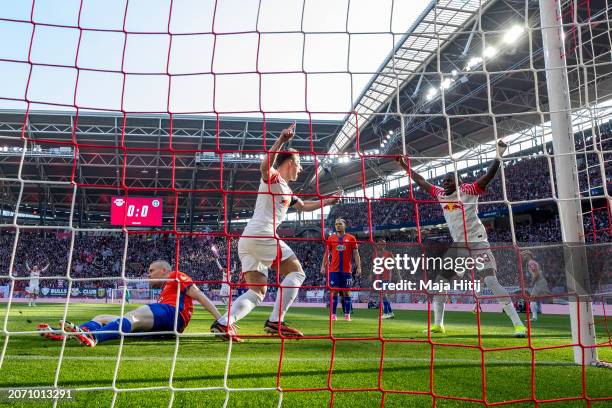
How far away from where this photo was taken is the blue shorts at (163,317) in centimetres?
451

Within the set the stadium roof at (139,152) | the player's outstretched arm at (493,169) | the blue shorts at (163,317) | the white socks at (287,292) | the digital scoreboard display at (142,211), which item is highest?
the stadium roof at (139,152)

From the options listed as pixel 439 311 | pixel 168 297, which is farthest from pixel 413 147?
pixel 168 297

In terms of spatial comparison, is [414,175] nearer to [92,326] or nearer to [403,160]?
[403,160]

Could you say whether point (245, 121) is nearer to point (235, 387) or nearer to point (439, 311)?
point (439, 311)

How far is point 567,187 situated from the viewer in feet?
13.1

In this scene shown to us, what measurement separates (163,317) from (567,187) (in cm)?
379

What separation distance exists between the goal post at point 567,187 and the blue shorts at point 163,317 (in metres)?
3.46

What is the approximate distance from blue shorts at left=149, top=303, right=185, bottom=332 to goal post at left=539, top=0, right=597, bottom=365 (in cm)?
346

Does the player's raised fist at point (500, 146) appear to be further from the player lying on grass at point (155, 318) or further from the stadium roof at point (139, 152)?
the stadium roof at point (139, 152)

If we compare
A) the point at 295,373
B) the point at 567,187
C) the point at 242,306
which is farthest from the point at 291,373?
the point at 567,187

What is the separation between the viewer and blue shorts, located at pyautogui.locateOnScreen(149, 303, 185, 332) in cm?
451

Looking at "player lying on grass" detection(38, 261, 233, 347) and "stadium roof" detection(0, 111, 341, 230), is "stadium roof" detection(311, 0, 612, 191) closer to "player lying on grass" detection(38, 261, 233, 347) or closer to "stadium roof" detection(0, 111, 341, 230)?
"stadium roof" detection(0, 111, 341, 230)

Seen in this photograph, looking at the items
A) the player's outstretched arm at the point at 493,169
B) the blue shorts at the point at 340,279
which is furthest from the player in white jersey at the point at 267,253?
the blue shorts at the point at 340,279

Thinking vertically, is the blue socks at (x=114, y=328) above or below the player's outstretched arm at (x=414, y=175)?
below
